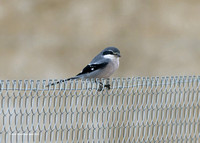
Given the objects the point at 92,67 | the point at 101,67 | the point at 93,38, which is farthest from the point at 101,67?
the point at 93,38

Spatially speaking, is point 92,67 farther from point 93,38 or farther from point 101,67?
point 93,38

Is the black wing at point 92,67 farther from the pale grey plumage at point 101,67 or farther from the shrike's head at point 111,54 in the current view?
the shrike's head at point 111,54

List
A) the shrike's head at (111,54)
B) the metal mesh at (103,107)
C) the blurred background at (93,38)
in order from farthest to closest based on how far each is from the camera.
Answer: the blurred background at (93,38) < the shrike's head at (111,54) < the metal mesh at (103,107)

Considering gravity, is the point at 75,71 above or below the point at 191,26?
below

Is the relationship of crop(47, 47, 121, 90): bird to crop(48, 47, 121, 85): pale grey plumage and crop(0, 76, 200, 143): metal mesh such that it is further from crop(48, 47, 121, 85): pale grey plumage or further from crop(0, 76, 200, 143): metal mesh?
crop(0, 76, 200, 143): metal mesh

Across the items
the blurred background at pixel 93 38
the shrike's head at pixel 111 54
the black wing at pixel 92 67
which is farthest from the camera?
the blurred background at pixel 93 38

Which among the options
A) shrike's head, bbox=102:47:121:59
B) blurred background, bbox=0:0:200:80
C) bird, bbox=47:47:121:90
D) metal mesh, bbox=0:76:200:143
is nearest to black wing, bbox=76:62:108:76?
bird, bbox=47:47:121:90

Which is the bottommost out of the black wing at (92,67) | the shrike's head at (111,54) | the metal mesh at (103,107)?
the metal mesh at (103,107)

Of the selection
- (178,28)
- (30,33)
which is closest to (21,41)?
(30,33)

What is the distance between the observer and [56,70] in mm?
16750

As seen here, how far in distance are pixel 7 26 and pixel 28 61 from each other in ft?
3.76

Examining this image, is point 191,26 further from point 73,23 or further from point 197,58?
point 73,23

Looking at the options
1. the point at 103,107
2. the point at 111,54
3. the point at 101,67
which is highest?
the point at 111,54

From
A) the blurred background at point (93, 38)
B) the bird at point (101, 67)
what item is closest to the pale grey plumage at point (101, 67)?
the bird at point (101, 67)
